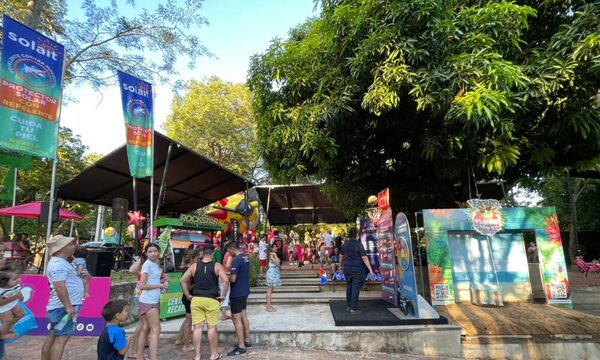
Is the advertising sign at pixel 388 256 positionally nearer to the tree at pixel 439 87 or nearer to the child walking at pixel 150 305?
the tree at pixel 439 87

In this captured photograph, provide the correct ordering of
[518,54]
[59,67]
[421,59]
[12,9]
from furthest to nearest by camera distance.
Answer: [12,9], [59,67], [518,54], [421,59]

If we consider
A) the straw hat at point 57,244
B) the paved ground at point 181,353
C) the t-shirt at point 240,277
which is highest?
the straw hat at point 57,244

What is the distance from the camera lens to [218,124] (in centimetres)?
2516

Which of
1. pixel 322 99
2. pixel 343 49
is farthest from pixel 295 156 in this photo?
pixel 343 49

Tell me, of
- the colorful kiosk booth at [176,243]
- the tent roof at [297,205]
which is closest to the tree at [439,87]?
the colorful kiosk booth at [176,243]

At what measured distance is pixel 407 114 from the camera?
738 cm

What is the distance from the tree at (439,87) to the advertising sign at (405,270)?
1582 mm

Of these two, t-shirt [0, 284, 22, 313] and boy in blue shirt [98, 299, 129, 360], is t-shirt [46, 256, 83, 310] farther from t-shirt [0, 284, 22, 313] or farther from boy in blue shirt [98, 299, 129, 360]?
boy in blue shirt [98, 299, 129, 360]

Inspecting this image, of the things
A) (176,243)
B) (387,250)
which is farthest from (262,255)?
(387,250)

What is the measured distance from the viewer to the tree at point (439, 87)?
5688 mm

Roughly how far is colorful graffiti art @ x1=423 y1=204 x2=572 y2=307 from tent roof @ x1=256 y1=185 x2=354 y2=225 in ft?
23.2

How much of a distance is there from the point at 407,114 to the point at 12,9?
1406 cm

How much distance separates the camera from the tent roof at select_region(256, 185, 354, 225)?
1582 cm

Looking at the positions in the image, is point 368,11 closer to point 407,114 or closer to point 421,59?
point 421,59
